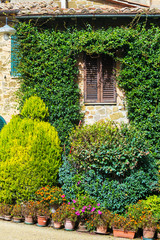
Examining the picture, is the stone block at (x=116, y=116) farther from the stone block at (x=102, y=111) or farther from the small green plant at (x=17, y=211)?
the small green plant at (x=17, y=211)

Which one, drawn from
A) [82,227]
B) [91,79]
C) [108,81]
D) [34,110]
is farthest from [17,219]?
[108,81]

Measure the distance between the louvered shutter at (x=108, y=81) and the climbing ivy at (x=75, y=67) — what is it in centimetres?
29

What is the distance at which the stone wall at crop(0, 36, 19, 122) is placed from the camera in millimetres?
9781

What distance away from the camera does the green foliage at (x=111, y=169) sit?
6.75 m

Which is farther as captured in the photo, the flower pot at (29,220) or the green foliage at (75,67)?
the green foliage at (75,67)

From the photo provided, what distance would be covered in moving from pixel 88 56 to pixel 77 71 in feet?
2.09

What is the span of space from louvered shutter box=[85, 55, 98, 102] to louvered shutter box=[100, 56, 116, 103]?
217mm

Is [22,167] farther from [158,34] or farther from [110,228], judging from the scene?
[158,34]

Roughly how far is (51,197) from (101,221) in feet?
4.33

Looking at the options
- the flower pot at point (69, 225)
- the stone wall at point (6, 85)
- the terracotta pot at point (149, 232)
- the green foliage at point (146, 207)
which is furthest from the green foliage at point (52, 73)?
the terracotta pot at point (149, 232)

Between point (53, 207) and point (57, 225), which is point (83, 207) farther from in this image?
point (53, 207)

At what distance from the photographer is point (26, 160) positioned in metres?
7.21

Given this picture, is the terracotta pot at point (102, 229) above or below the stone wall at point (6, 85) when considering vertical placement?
below

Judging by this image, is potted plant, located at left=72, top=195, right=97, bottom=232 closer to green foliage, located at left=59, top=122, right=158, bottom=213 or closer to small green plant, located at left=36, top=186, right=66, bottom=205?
green foliage, located at left=59, top=122, right=158, bottom=213
